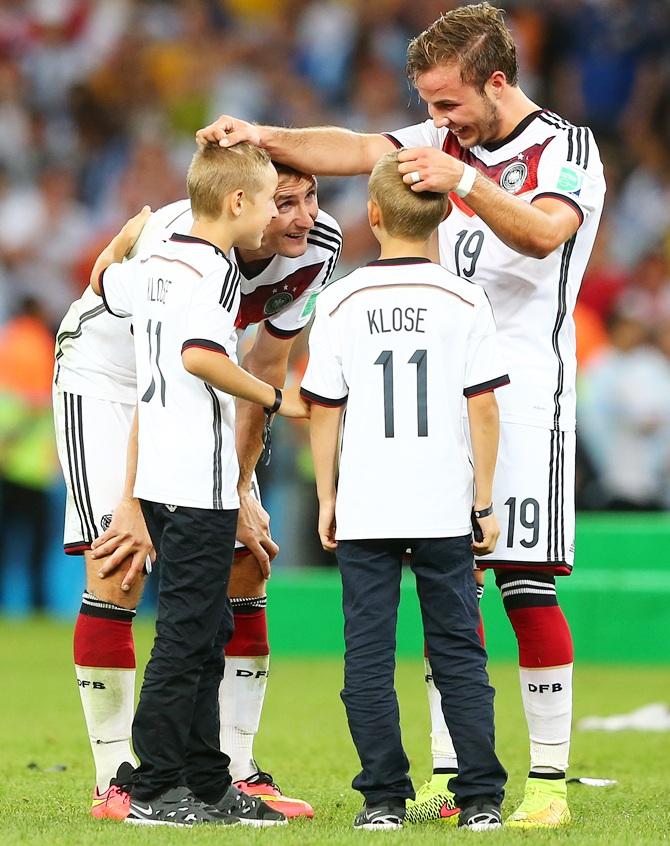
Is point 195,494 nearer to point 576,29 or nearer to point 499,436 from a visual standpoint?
point 499,436

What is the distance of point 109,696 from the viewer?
4.48 metres

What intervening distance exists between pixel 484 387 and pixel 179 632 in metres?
1.02

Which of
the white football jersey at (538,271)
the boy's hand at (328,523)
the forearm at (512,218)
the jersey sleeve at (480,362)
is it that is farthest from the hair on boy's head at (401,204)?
the boy's hand at (328,523)

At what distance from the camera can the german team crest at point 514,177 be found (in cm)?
443

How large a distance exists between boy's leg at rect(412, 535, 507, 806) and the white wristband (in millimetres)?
921

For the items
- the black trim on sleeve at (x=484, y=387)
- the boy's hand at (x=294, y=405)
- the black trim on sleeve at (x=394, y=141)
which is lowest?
the boy's hand at (x=294, y=405)

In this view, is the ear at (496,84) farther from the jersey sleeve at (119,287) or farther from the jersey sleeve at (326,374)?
the jersey sleeve at (119,287)

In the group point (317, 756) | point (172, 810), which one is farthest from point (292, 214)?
point (317, 756)

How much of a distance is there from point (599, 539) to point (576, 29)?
6.29 meters

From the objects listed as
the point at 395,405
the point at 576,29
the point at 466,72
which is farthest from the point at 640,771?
the point at 576,29

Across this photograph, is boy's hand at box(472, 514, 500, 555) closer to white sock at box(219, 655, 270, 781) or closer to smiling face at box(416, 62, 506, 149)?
white sock at box(219, 655, 270, 781)

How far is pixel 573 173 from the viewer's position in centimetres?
435

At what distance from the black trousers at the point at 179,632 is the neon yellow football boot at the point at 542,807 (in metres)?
0.92

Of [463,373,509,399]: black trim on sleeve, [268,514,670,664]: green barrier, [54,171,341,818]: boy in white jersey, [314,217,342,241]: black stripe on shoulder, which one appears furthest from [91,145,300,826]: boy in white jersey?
[268,514,670,664]: green barrier
